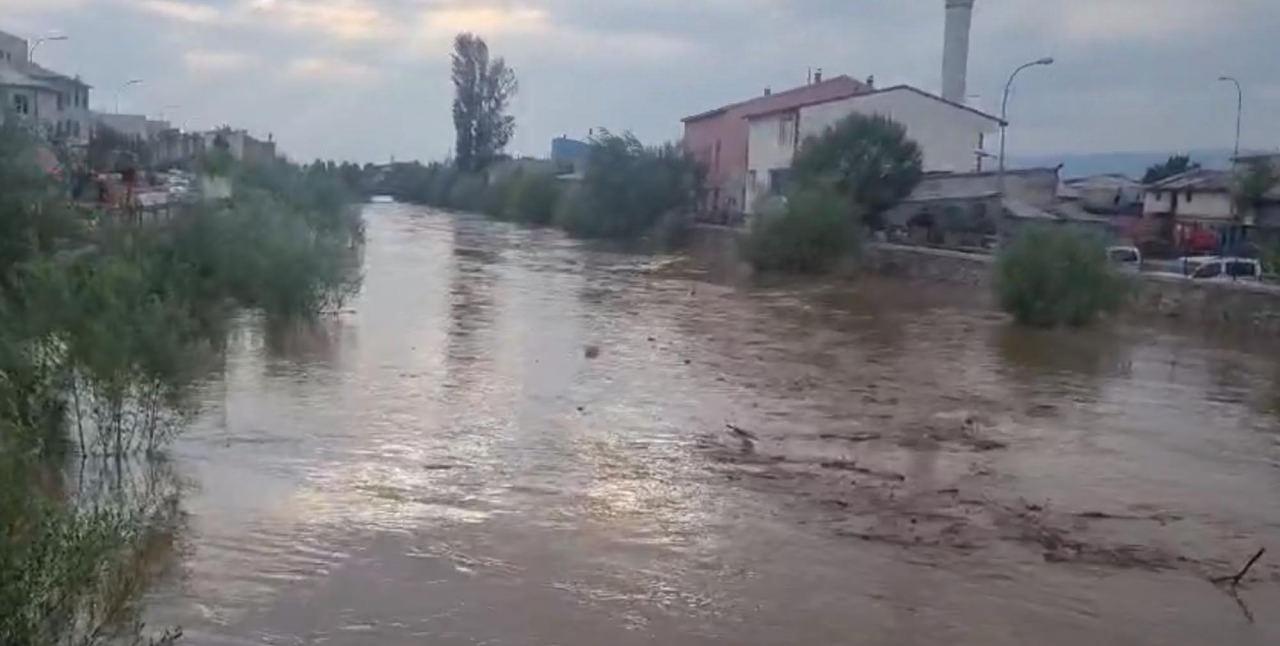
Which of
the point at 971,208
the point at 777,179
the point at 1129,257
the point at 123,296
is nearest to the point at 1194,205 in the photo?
the point at 971,208

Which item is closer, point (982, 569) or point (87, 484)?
point (982, 569)

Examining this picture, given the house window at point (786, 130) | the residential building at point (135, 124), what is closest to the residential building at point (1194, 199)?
the house window at point (786, 130)

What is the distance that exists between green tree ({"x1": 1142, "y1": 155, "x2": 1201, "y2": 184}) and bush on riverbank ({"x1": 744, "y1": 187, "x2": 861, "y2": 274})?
27.0 m

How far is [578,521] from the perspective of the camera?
487 inches

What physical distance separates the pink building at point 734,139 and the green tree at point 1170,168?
48.2ft

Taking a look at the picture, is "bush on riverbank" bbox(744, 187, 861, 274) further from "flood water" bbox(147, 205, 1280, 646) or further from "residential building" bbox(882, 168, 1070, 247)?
"flood water" bbox(147, 205, 1280, 646)

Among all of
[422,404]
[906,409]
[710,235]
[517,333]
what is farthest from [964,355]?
[710,235]

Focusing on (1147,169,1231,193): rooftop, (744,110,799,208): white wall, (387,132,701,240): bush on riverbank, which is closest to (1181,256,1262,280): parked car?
(1147,169,1231,193): rooftop

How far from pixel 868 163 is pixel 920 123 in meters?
10.1

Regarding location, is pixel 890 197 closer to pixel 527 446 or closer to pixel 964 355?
pixel 964 355

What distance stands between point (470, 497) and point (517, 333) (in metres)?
13.0

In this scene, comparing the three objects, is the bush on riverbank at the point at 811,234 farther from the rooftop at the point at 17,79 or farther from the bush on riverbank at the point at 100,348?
the rooftop at the point at 17,79

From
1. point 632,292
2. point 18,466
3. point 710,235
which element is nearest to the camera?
point 18,466

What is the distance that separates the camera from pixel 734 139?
67875 millimetres
